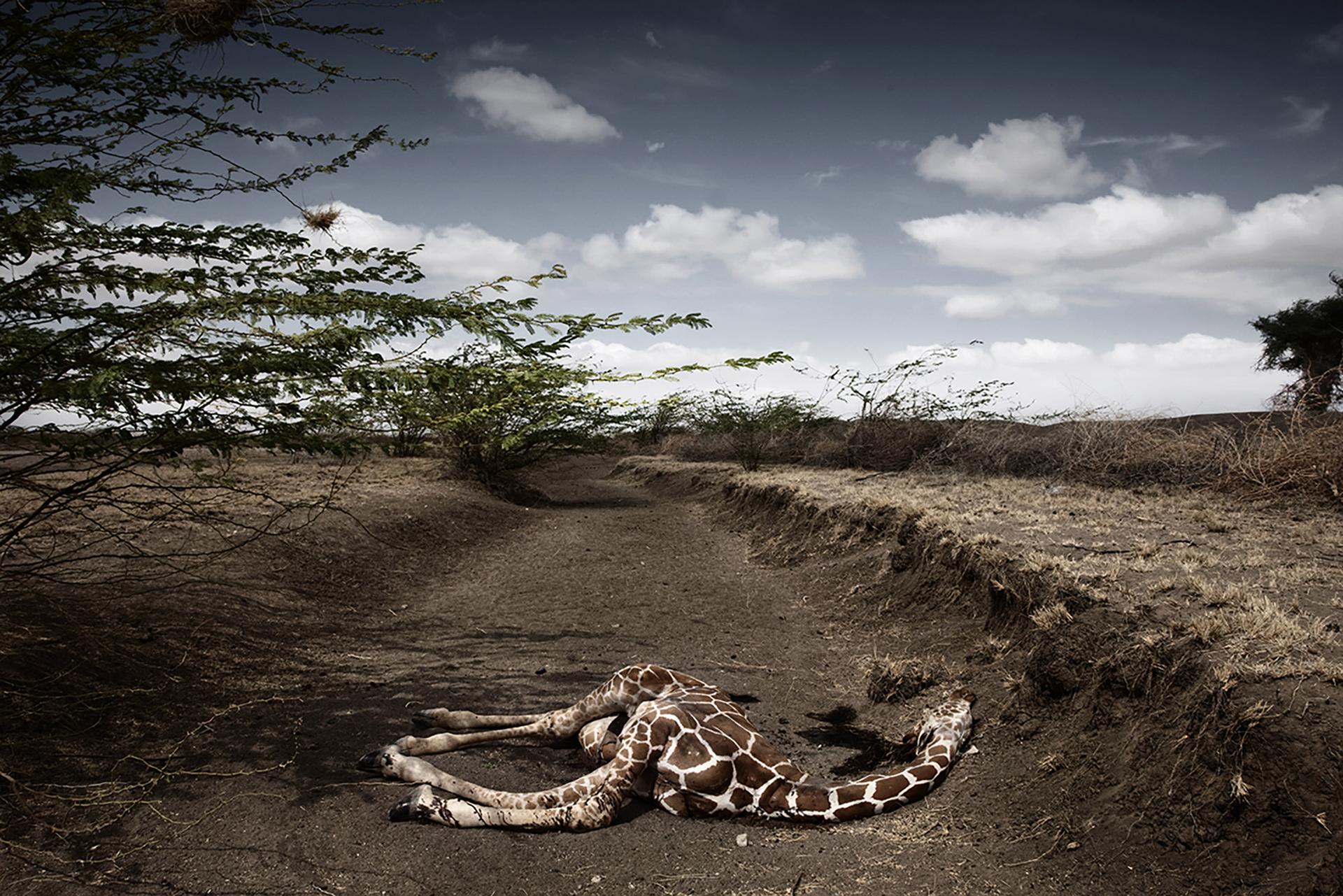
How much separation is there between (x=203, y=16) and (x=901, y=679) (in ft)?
21.4

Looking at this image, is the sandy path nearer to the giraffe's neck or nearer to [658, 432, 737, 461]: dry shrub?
the giraffe's neck

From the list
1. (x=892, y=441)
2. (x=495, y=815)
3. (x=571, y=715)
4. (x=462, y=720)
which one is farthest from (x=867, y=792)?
(x=892, y=441)

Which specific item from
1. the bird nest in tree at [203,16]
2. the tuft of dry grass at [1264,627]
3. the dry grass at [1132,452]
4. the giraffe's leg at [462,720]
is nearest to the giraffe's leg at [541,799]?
the giraffe's leg at [462,720]

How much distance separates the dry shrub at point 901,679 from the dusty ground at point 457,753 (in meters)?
0.11

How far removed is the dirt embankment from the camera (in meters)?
3.37

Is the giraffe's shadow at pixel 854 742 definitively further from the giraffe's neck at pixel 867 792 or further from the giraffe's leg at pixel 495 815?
the giraffe's leg at pixel 495 815

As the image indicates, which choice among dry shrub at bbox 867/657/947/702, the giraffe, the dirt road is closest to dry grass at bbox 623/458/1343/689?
dry shrub at bbox 867/657/947/702

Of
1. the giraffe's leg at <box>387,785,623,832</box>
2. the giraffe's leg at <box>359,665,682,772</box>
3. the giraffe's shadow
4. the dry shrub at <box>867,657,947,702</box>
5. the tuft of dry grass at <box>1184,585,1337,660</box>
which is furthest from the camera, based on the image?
the dry shrub at <box>867,657,947,702</box>

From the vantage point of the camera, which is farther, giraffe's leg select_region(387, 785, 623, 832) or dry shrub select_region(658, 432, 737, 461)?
dry shrub select_region(658, 432, 737, 461)

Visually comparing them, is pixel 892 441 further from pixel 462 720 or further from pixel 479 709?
pixel 462 720

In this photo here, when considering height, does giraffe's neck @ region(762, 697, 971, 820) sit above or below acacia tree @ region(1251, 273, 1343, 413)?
below

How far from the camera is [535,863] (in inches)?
148

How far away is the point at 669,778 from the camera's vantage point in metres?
4.22

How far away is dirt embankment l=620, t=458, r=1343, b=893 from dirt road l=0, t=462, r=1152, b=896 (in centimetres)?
29
